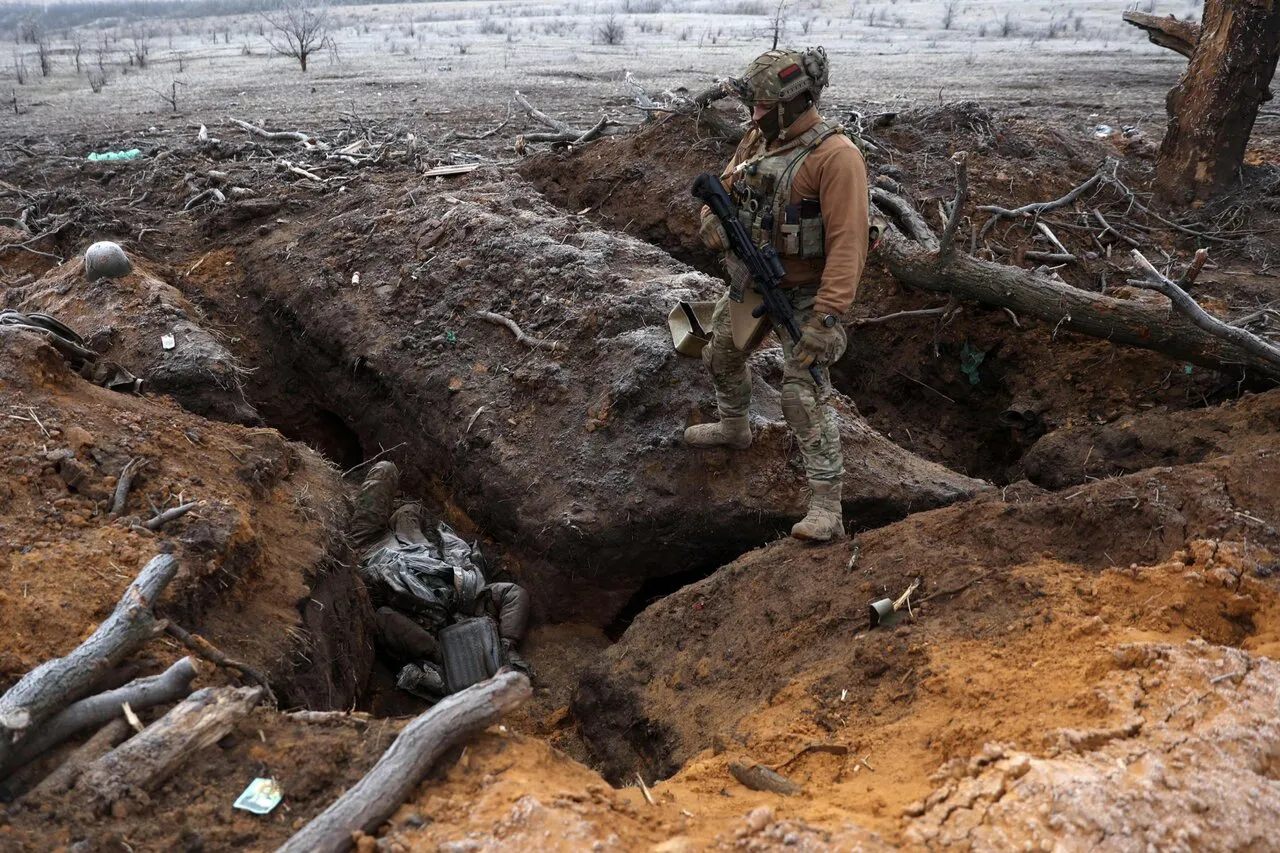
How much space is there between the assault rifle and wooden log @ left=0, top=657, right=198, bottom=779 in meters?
2.76

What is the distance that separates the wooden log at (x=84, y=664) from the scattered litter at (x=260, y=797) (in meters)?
0.64

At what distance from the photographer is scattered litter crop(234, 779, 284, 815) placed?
2676 millimetres

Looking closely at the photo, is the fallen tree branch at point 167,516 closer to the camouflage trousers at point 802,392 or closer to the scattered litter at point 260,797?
the scattered litter at point 260,797

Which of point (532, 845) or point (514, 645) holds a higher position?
point (532, 845)

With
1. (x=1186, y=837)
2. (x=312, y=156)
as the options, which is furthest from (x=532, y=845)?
(x=312, y=156)

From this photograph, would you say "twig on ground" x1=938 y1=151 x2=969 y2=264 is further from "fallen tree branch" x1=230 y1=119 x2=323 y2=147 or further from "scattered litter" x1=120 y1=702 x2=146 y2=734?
"fallen tree branch" x1=230 y1=119 x2=323 y2=147

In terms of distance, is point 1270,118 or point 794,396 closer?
point 794,396

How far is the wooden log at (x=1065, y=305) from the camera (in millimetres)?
5363

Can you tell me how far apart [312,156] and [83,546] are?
271 inches

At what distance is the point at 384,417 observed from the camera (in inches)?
260

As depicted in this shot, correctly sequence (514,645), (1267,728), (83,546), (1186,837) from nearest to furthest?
(1186,837), (1267,728), (83,546), (514,645)

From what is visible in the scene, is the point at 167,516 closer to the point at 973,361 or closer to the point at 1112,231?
the point at 973,361

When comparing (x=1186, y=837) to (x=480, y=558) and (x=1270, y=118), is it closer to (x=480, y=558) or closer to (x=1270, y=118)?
(x=480, y=558)

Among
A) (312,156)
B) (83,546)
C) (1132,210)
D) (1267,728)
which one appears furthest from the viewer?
(312,156)
